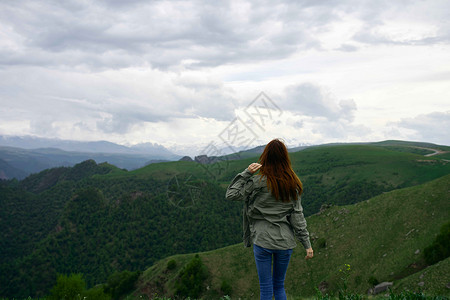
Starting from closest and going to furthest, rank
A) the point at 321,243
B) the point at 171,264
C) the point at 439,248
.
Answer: the point at 439,248
the point at 321,243
the point at 171,264

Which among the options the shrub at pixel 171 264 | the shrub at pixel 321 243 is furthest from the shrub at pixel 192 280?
the shrub at pixel 321 243

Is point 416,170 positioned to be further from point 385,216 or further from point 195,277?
point 195,277

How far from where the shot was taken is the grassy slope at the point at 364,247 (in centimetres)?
2766

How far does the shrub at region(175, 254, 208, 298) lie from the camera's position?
47.7 meters

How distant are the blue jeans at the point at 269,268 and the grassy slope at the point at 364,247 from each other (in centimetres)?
1537

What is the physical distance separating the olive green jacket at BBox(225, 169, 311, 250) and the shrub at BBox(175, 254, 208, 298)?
155 ft

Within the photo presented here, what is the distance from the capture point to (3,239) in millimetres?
136875

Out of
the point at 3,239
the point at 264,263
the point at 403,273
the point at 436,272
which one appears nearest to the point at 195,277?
the point at 403,273

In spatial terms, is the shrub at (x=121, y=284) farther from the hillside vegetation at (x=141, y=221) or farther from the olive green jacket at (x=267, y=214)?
the olive green jacket at (x=267, y=214)

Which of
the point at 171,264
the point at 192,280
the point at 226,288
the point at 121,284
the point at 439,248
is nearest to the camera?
the point at 439,248

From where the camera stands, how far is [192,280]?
48812 mm

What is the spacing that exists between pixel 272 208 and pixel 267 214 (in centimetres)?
13

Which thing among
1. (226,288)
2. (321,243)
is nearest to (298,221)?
(321,243)

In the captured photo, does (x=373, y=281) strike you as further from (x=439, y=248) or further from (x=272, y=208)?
(x=272, y=208)
